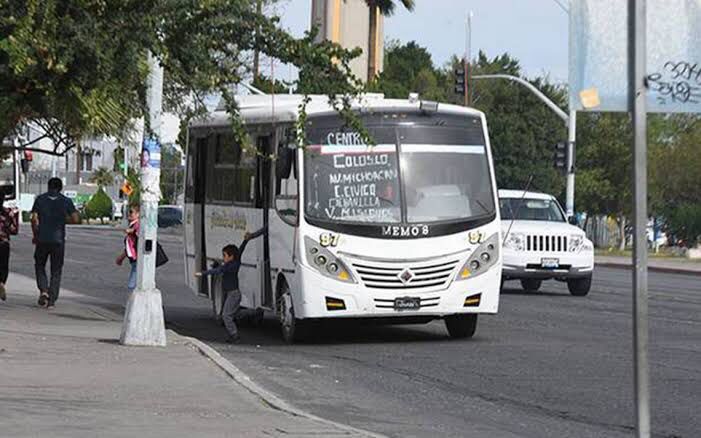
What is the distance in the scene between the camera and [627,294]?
32.4 metres

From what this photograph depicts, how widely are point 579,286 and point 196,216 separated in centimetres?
966

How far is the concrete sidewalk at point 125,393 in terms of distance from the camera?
37.9ft

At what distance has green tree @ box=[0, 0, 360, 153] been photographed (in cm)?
1491

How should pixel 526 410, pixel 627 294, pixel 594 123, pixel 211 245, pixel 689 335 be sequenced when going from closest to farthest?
pixel 526 410
pixel 689 335
pixel 211 245
pixel 627 294
pixel 594 123

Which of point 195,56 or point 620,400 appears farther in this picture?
point 195,56

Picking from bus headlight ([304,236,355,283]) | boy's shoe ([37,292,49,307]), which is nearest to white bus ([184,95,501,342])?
bus headlight ([304,236,355,283])

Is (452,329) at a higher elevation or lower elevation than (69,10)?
lower

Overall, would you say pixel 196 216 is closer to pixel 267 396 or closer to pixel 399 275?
pixel 399 275

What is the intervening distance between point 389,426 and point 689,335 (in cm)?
1026

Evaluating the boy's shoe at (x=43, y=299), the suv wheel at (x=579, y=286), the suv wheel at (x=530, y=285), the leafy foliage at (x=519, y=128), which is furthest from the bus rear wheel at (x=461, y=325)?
the leafy foliage at (x=519, y=128)

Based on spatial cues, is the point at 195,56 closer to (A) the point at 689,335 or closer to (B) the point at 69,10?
(B) the point at 69,10

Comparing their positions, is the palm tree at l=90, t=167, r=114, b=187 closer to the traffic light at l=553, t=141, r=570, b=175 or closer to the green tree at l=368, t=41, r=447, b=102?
the traffic light at l=553, t=141, r=570, b=175

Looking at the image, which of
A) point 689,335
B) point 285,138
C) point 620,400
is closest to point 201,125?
point 285,138

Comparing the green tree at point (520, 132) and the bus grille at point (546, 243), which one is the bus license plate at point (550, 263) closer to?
the bus grille at point (546, 243)
